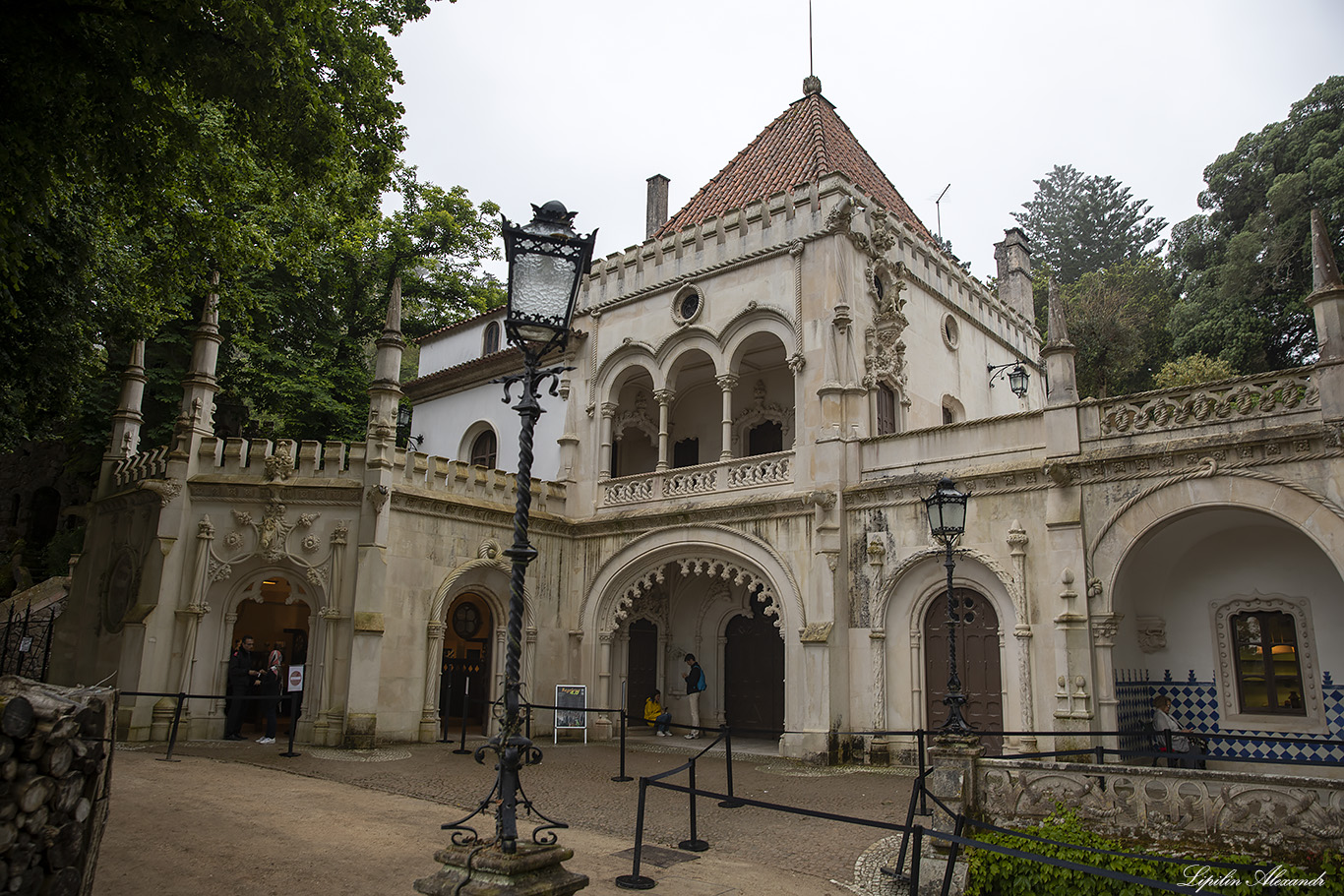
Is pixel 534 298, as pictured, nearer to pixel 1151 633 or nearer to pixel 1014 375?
pixel 1151 633

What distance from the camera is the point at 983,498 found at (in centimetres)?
1451

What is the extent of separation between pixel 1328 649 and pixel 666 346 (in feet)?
41.9

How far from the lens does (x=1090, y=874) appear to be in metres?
6.44

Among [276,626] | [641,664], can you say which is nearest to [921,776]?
[641,664]

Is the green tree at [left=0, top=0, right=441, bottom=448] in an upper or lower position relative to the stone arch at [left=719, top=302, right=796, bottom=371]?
lower

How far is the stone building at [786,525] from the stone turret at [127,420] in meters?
0.08

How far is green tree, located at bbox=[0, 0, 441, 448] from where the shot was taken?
771cm

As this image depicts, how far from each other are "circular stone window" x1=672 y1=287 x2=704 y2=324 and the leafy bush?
1345 cm

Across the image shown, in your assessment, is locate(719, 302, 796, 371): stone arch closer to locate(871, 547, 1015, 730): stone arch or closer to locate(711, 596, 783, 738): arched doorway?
locate(871, 547, 1015, 730): stone arch

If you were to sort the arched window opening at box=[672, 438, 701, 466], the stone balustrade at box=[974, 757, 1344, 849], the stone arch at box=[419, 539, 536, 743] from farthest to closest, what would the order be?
the arched window opening at box=[672, 438, 701, 466], the stone arch at box=[419, 539, 536, 743], the stone balustrade at box=[974, 757, 1344, 849]

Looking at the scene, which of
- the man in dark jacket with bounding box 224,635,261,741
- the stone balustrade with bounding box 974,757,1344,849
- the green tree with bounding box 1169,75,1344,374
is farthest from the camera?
the green tree with bounding box 1169,75,1344,374

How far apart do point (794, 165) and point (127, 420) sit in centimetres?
1579

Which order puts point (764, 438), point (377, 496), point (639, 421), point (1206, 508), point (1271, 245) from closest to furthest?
1. point (1206, 508)
2. point (377, 496)
3. point (764, 438)
4. point (639, 421)
5. point (1271, 245)

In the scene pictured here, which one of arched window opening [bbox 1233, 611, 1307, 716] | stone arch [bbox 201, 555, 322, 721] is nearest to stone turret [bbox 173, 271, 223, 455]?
stone arch [bbox 201, 555, 322, 721]
